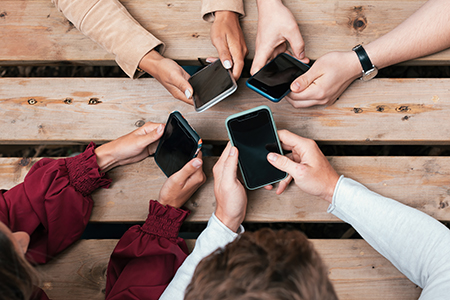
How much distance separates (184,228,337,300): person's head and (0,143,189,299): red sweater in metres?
0.35

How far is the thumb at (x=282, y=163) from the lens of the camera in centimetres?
94

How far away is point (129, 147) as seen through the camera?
3.36ft

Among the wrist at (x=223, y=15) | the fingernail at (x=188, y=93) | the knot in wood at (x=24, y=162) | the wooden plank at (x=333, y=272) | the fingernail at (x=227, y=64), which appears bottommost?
the wooden plank at (x=333, y=272)

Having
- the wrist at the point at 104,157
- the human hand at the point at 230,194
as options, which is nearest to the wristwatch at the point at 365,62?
the human hand at the point at 230,194

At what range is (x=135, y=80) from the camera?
1.14 m

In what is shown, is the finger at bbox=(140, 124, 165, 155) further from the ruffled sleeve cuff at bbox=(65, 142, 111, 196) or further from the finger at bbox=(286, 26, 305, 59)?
the finger at bbox=(286, 26, 305, 59)

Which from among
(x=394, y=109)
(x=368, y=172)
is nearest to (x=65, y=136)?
(x=368, y=172)

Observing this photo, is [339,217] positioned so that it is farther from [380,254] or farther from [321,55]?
[321,55]

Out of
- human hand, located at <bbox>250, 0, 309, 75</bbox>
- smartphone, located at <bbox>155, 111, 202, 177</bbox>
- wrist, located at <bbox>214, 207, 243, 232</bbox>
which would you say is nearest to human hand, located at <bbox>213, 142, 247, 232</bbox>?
wrist, located at <bbox>214, 207, 243, 232</bbox>

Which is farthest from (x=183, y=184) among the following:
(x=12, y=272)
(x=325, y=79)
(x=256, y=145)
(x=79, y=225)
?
(x=325, y=79)

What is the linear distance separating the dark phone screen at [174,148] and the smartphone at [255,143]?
14cm

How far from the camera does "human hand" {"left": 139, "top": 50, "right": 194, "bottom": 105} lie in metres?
1.03

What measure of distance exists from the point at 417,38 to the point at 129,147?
1074mm

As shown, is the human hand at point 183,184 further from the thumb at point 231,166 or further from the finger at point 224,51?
the finger at point 224,51
